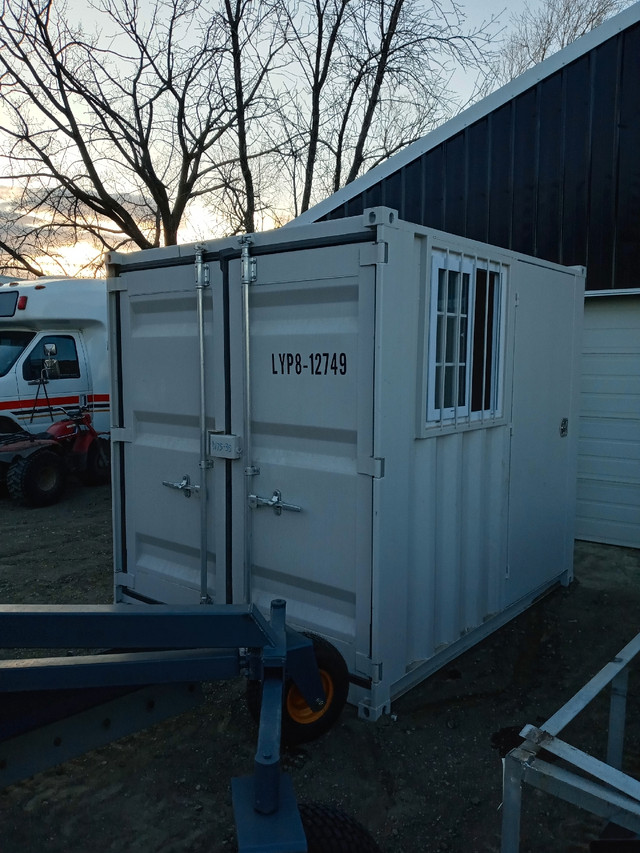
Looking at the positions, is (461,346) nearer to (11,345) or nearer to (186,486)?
(186,486)

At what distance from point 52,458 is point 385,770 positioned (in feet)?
23.3

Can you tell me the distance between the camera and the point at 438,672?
426 centimetres

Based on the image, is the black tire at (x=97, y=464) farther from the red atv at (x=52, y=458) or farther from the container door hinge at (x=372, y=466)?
the container door hinge at (x=372, y=466)

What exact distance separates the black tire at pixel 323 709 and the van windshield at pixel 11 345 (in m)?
7.50

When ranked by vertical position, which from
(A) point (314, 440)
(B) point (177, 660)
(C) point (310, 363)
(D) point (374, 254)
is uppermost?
(D) point (374, 254)

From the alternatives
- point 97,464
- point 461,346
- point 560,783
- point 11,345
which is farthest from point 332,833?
point 11,345

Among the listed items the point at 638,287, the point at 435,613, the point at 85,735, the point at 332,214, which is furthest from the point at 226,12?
the point at 85,735

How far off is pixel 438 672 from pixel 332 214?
19.2 ft

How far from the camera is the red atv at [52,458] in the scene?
8883mm

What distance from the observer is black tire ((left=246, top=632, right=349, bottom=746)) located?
3350 millimetres

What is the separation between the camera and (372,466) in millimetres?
3510

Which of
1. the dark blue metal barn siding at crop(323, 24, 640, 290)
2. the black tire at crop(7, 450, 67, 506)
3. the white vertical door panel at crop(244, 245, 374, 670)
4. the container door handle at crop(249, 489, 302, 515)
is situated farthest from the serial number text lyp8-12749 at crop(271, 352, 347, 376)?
the black tire at crop(7, 450, 67, 506)

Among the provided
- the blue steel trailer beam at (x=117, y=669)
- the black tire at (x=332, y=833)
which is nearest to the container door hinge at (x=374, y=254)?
the blue steel trailer beam at (x=117, y=669)

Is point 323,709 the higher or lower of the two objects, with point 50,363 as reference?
lower
